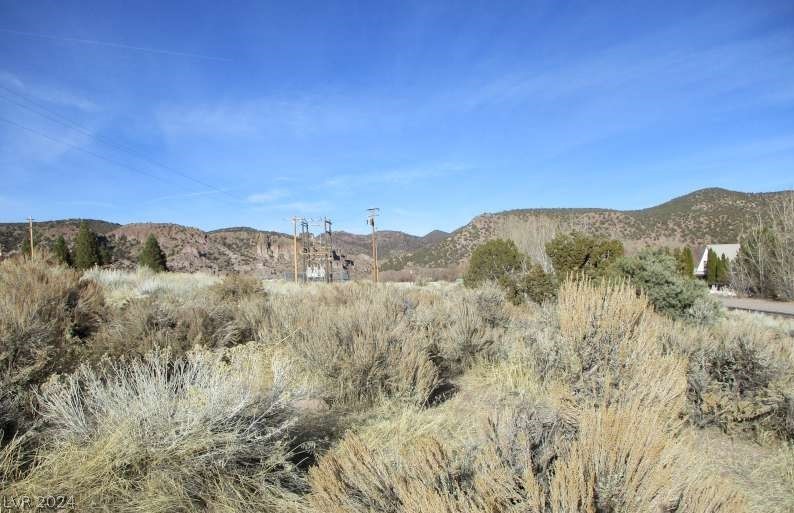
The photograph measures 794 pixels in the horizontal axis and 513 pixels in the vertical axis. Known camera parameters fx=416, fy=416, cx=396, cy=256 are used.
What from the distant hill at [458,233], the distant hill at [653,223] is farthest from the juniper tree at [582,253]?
the distant hill at [653,223]

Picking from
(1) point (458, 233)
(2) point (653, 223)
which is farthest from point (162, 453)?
(1) point (458, 233)

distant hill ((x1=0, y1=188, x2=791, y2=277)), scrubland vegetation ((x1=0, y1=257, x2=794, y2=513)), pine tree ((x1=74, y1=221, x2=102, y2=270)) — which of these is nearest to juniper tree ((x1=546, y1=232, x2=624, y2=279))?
scrubland vegetation ((x1=0, y1=257, x2=794, y2=513))

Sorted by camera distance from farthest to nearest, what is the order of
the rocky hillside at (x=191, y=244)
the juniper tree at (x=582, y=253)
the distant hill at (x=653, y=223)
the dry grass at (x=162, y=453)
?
1. the distant hill at (x=653, y=223)
2. the rocky hillside at (x=191, y=244)
3. the juniper tree at (x=582, y=253)
4. the dry grass at (x=162, y=453)

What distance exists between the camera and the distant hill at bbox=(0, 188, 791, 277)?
194 feet

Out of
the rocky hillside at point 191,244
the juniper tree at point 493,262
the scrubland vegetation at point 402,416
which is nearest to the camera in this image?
the scrubland vegetation at point 402,416

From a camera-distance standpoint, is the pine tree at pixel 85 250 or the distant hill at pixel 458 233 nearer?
the pine tree at pixel 85 250

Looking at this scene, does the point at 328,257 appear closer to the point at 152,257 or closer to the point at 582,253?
the point at 152,257

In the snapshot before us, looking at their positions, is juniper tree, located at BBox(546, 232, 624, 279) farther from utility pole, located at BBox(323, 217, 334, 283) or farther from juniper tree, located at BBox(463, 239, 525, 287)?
utility pole, located at BBox(323, 217, 334, 283)

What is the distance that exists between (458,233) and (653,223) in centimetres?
3284

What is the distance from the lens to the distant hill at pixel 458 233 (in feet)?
194

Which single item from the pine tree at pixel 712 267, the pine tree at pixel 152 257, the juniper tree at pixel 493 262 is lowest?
the pine tree at pixel 712 267

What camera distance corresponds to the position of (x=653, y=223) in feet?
Result: 219

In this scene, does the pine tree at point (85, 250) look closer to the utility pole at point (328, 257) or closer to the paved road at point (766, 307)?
the utility pole at point (328, 257)

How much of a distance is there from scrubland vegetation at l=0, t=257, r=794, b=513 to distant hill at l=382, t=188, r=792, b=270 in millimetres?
47820
